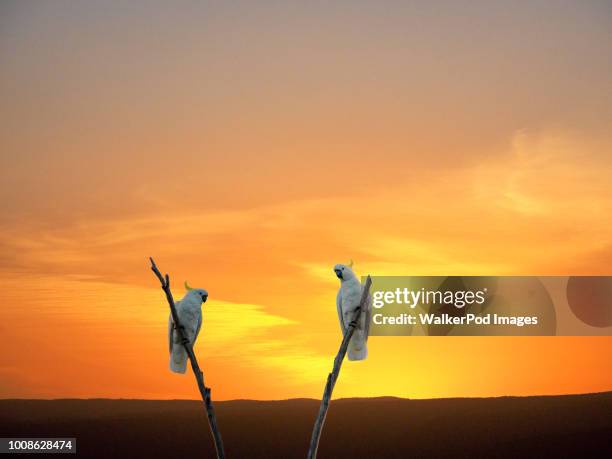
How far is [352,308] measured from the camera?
10852 millimetres

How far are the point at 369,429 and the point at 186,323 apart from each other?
1787 centimetres

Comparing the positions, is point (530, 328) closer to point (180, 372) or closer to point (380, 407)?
point (180, 372)

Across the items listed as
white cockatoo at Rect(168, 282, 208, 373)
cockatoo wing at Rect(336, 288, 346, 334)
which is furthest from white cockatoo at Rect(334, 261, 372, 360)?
white cockatoo at Rect(168, 282, 208, 373)

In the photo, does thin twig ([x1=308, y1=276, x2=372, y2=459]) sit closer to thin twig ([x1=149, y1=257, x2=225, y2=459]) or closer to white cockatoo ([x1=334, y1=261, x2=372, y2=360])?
white cockatoo ([x1=334, y1=261, x2=372, y2=360])

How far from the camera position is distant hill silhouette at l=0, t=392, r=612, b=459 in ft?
81.6

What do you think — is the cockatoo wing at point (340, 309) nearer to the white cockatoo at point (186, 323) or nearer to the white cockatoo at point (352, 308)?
the white cockatoo at point (352, 308)

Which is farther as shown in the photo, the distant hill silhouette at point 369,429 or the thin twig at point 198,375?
the distant hill silhouette at point 369,429

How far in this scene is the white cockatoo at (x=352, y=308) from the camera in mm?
10875

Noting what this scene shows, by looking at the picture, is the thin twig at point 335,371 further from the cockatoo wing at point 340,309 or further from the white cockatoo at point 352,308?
the cockatoo wing at point 340,309

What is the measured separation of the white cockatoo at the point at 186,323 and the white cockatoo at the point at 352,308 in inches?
79.4

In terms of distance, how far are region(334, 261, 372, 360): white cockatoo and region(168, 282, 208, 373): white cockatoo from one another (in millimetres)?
2018

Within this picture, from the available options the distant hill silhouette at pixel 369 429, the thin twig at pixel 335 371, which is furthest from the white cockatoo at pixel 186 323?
the distant hill silhouette at pixel 369 429

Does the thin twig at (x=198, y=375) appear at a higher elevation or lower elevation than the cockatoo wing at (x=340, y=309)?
lower

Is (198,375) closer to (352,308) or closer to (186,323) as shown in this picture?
(186,323)
